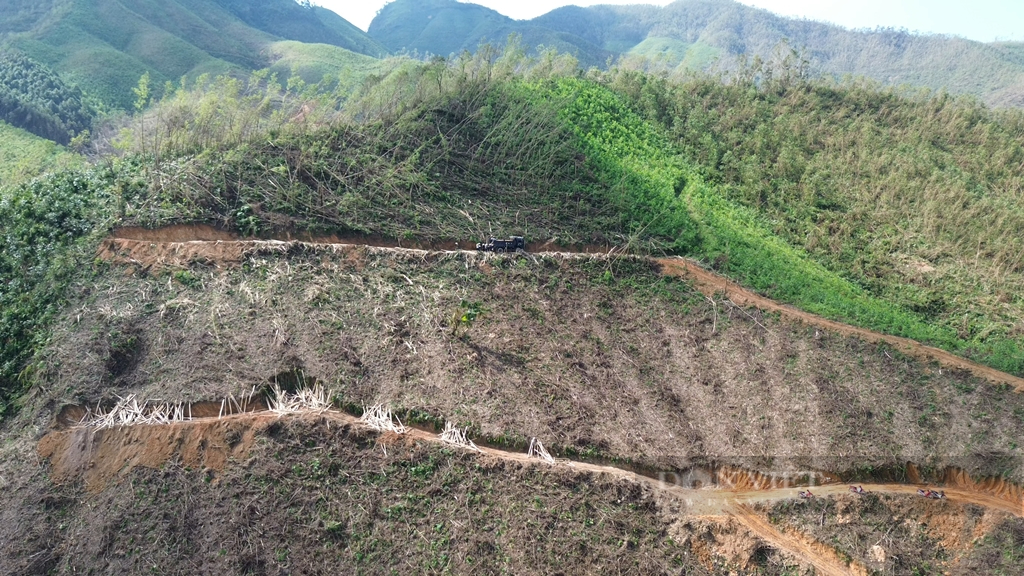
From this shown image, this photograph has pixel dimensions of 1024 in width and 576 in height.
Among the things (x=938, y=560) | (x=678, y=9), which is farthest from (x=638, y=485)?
(x=678, y=9)

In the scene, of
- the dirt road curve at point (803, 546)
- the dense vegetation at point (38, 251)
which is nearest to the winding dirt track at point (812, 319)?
the dirt road curve at point (803, 546)

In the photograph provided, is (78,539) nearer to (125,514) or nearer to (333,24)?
(125,514)

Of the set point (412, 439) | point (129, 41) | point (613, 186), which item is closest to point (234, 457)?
point (412, 439)

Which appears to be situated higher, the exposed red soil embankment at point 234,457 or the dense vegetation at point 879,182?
the dense vegetation at point 879,182

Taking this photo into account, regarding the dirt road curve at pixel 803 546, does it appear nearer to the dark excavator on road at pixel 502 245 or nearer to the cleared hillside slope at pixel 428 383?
the cleared hillside slope at pixel 428 383

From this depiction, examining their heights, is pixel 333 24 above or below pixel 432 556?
above

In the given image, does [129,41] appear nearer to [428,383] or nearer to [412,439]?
[428,383]

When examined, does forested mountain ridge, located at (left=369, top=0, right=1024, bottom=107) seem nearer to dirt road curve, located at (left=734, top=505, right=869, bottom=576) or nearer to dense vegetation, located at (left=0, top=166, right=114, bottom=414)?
dirt road curve, located at (left=734, top=505, right=869, bottom=576)
